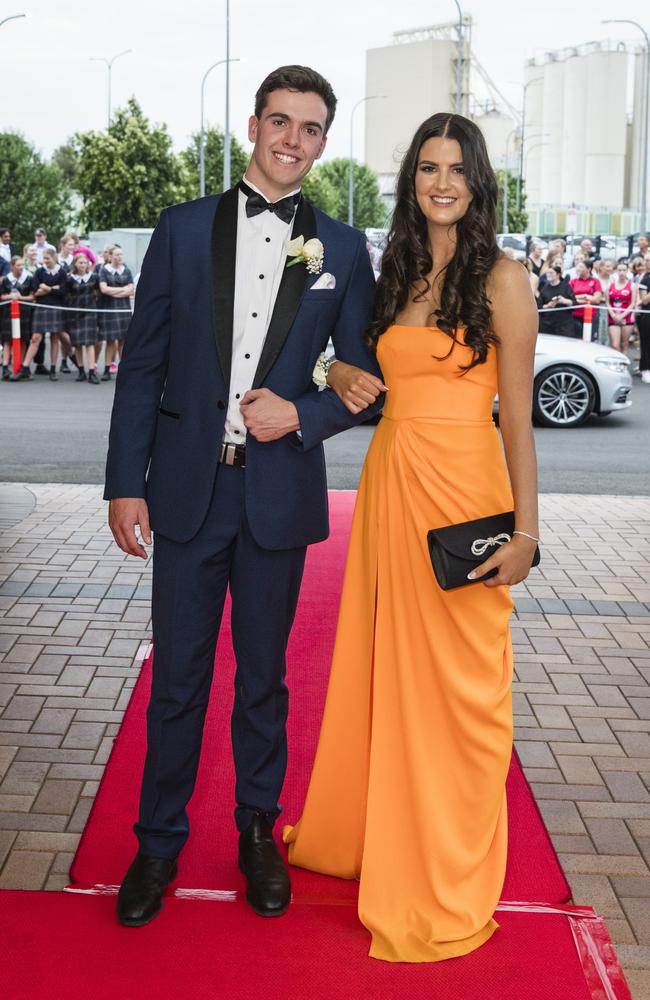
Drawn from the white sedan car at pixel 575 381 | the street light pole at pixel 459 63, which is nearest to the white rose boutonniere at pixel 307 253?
the white sedan car at pixel 575 381

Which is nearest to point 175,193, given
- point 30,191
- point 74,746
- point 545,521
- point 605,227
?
point 30,191

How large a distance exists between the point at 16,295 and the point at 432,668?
1435cm

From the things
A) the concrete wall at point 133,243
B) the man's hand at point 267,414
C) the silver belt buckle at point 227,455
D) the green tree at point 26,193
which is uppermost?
the green tree at point 26,193

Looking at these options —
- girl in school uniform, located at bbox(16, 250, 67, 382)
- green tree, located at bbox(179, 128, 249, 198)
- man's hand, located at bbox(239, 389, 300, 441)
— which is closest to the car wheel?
girl in school uniform, located at bbox(16, 250, 67, 382)

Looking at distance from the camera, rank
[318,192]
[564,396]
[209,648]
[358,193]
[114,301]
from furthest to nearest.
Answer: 1. [358,193]
2. [318,192]
3. [114,301]
4. [564,396]
5. [209,648]

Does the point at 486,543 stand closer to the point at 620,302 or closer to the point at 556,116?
the point at 620,302

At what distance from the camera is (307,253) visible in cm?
301

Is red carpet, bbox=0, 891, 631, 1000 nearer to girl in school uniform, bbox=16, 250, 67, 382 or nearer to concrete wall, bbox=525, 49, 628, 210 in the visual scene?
girl in school uniform, bbox=16, 250, 67, 382

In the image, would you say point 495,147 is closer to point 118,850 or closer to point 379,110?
point 379,110

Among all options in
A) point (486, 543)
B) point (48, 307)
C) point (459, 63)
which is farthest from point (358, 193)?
point (486, 543)

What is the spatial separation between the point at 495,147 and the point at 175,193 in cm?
9643

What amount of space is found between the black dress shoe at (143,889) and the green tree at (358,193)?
267 ft

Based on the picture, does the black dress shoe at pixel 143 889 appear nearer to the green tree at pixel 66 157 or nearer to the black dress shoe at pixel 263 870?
the black dress shoe at pixel 263 870

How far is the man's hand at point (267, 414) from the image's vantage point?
2.95 metres
